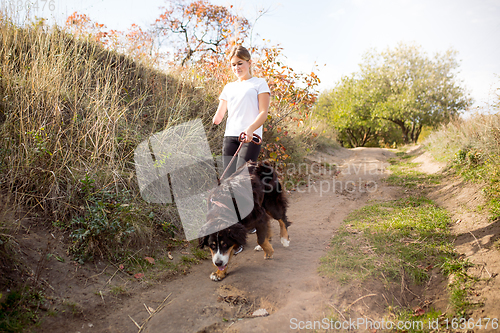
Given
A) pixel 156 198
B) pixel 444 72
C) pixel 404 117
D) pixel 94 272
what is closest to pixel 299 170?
pixel 156 198

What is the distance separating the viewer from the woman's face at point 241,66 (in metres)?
2.97

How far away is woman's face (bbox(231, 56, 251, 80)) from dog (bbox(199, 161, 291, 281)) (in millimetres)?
1028

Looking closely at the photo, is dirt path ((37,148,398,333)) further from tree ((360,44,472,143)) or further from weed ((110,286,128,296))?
tree ((360,44,472,143))

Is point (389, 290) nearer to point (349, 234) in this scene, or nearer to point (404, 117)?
point (349, 234)

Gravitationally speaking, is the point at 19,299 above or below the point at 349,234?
below

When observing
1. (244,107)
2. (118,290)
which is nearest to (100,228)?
(118,290)

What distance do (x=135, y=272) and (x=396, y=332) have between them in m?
2.48

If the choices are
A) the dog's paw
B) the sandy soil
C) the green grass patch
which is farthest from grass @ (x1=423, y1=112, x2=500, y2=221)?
the green grass patch

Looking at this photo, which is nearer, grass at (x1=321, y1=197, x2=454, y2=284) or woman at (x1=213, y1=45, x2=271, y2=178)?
grass at (x1=321, y1=197, x2=454, y2=284)

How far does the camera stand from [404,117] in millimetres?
18719

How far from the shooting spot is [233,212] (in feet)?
8.89

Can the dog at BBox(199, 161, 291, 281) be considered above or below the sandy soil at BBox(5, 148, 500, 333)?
above

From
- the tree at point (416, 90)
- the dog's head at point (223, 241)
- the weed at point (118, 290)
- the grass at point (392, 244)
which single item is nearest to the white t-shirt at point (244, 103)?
the dog's head at point (223, 241)

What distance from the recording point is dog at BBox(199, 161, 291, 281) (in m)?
2.61
